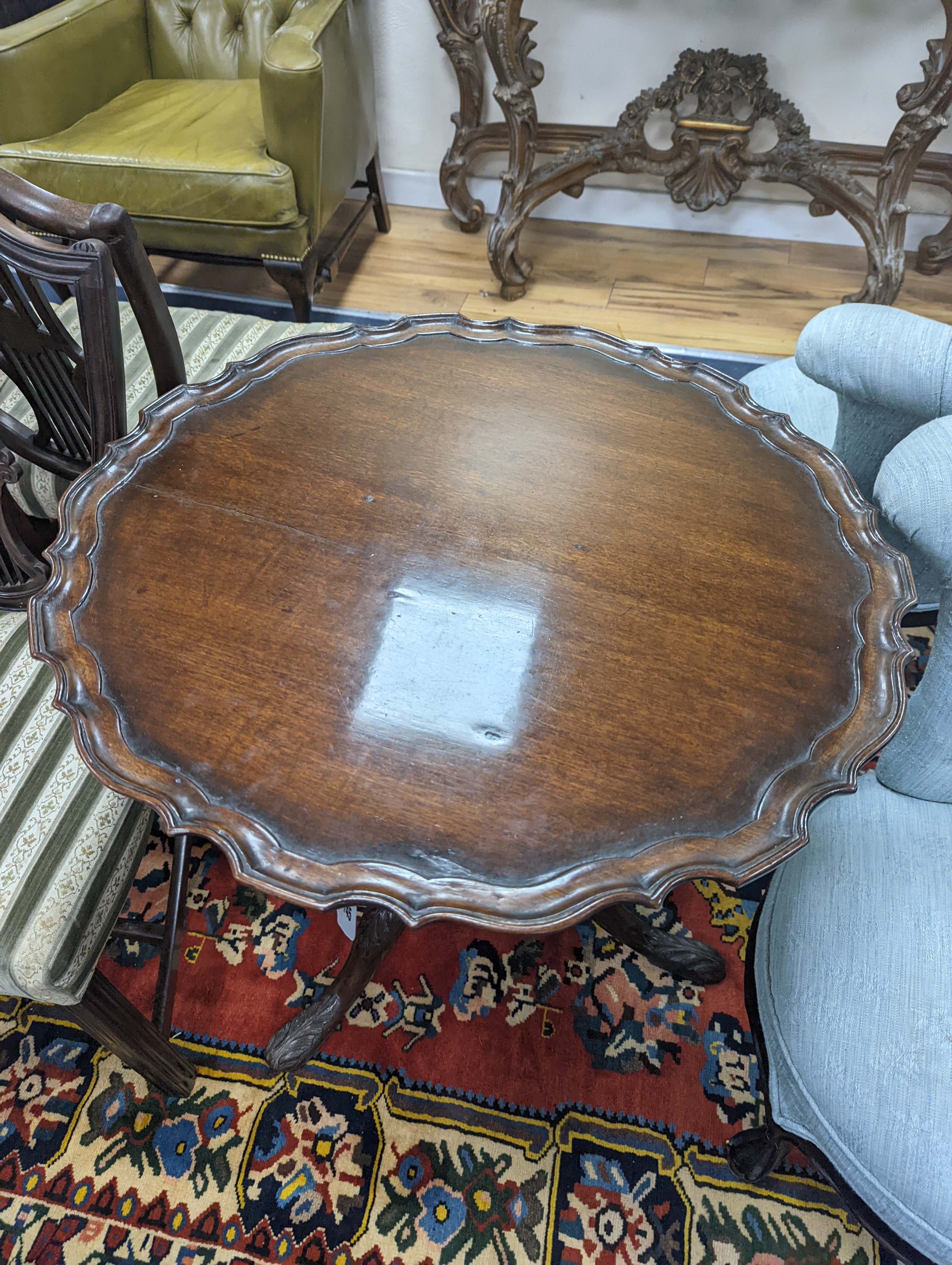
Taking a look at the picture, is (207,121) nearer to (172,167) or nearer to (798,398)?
(172,167)

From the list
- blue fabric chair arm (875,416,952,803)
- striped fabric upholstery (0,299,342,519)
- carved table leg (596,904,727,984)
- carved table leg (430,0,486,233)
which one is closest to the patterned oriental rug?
carved table leg (596,904,727,984)

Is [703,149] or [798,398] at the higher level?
[703,149]

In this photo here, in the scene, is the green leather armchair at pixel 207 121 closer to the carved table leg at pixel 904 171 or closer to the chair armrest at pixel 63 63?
the chair armrest at pixel 63 63

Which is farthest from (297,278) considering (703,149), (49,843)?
(49,843)

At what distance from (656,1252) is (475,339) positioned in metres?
1.14

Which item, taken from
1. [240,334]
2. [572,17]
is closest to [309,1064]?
[240,334]

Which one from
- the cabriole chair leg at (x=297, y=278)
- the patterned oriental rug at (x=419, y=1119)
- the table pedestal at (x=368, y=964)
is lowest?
the patterned oriental rug at (x=419, y=1119)

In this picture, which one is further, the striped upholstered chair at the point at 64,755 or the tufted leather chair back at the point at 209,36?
the tufted leather chair back at the point at 209,36

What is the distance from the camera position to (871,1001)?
68 centimetres

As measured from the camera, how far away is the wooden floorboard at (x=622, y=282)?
7.01ft

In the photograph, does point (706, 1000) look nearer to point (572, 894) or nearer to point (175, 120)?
point (572, 894)

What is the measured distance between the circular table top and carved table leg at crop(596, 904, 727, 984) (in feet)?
1.53

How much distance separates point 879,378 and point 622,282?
154 cm

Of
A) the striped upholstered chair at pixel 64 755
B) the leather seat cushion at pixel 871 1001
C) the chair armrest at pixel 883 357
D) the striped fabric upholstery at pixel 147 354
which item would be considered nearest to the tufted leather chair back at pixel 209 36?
the striped fabric upholstery at pixel 147 354
